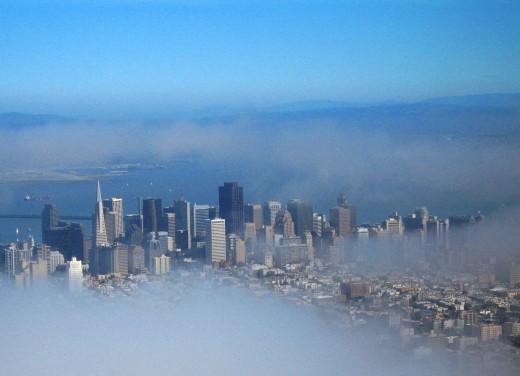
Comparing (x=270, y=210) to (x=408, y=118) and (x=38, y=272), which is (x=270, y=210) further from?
(x=38, y=272)

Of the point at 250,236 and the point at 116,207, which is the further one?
the point at 116,207

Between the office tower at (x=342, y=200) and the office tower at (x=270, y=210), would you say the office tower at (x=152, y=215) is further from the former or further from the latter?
the office tower at (x=342, y=200)

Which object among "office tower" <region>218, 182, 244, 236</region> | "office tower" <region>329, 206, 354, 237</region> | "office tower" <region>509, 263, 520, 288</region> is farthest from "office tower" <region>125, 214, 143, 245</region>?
"office tower" <region>509, 263, 520, 288</region>

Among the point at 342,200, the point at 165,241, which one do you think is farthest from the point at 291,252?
the point at 165,241

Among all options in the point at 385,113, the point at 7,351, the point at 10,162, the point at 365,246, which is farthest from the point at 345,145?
the point at 7,351

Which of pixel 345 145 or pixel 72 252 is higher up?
pixel 345 145

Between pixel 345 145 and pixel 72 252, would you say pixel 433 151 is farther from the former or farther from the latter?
pixel 72 252
